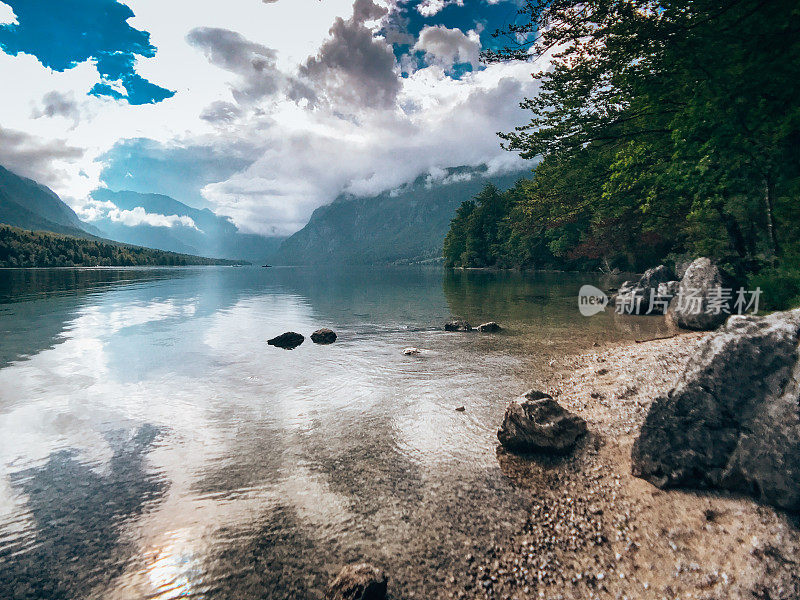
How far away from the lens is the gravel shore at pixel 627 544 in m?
4.88

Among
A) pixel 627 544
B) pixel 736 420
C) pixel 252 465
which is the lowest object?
pixel 252 465

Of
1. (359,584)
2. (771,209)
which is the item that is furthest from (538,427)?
(771,209)

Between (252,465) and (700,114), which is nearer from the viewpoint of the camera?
(252,465)

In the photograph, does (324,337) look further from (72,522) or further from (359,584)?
(359,584)

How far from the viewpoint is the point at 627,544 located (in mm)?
5754

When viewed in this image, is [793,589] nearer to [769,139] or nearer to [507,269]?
[769,139]

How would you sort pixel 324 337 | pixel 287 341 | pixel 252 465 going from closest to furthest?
→ pixel 252 465, pixel 287 341, pixel 324 337

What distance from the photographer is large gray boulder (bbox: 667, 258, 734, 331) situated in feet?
66.7

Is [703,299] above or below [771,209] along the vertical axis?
below

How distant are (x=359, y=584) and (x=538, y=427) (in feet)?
17.5

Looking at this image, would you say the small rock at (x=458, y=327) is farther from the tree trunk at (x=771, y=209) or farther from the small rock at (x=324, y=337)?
the tree trunk at (x=771, y=209)

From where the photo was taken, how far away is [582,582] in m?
5.21

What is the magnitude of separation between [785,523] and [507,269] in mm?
112606

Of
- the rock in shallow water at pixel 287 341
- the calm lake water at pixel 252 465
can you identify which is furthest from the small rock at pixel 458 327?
the rock in shallow water at pixel 287 341
